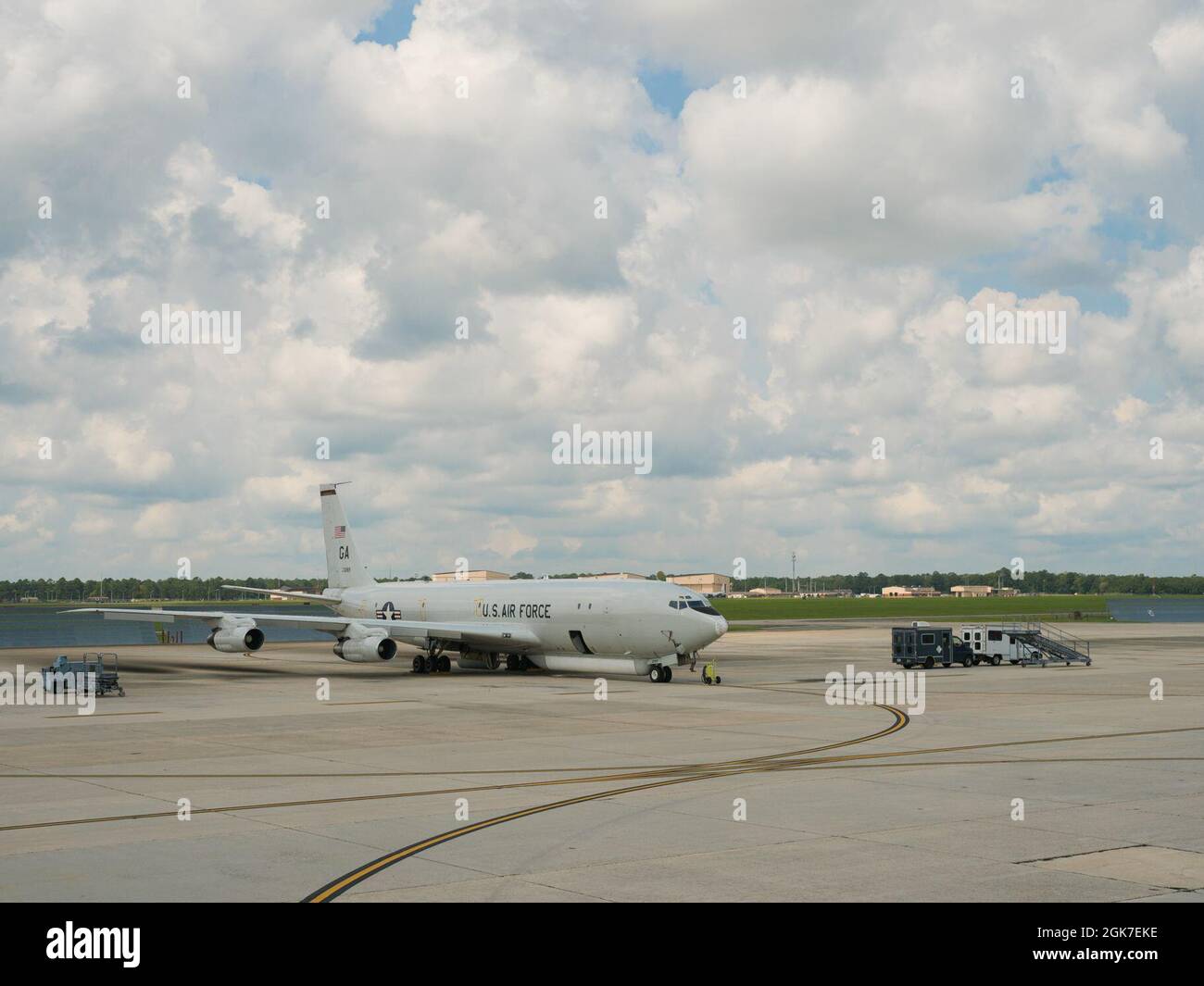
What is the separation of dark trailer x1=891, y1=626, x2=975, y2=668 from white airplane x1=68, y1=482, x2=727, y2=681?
46.6 feet

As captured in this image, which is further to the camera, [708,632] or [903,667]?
[903,667]

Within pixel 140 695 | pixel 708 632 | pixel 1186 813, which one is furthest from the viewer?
pixel 708 632

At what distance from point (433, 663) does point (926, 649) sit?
26248 mm

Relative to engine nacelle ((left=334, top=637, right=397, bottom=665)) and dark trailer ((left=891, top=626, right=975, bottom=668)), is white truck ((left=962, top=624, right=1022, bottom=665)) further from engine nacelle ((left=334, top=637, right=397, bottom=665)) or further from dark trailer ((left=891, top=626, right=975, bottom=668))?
engine nacelle ((left=334, top=637, right=397, bottom=665))

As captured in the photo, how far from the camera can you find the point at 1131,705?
41719mm

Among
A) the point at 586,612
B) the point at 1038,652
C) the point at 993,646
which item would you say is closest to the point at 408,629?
A: the point at 586,612

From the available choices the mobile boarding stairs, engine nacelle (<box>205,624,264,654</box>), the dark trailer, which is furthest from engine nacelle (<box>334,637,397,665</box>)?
the mobile boarding stairs

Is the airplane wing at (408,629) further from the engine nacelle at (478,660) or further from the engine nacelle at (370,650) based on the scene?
the engine nacelle at (478,660)

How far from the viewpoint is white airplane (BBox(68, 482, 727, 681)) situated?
171ft

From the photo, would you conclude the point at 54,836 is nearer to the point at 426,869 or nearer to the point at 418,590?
the point at 426,869

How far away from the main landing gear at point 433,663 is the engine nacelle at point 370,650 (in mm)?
3702

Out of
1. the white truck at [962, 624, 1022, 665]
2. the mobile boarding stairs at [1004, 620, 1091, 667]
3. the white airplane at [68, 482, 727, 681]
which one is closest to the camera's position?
the white airplane at [68, 482, 727, 681]

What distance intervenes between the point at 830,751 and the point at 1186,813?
32.4 ft
